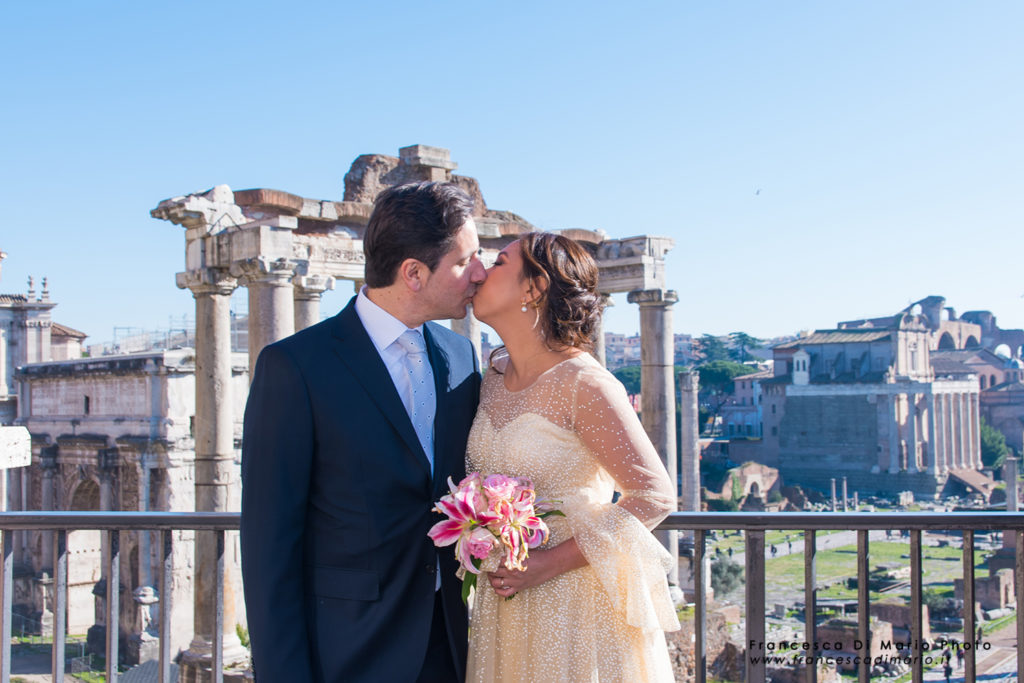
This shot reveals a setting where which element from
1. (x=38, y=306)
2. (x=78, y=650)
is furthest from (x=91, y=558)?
(x=38, y=306)

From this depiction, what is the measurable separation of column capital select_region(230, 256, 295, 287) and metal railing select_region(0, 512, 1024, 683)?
670cm

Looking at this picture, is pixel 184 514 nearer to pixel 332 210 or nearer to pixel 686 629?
pixel 332 210

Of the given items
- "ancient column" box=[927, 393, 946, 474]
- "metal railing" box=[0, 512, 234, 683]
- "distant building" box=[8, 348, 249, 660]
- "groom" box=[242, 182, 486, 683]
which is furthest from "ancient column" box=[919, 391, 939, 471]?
"groom" box=[242, 182, 486, 683]

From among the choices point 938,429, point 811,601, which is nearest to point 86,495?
point 811,601

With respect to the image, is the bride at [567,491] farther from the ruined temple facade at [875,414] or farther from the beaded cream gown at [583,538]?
the ruined temple facade at [875,414]

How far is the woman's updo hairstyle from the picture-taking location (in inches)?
114

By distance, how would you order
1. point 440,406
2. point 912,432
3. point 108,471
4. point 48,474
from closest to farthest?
point 440,406 < point 108,471 < point 48,474 < point 912,432

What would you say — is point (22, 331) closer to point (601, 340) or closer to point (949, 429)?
point (601, 340)

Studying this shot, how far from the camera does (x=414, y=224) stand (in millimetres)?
2709

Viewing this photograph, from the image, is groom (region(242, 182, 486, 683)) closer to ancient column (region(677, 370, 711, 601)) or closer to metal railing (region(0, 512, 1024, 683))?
metal railing (region(0, 512, 1024, 683))

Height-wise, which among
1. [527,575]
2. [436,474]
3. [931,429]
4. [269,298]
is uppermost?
[269,298]

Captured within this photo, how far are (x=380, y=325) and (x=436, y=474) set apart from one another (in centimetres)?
49

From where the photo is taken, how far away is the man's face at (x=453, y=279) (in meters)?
2.78

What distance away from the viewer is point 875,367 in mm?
75875
